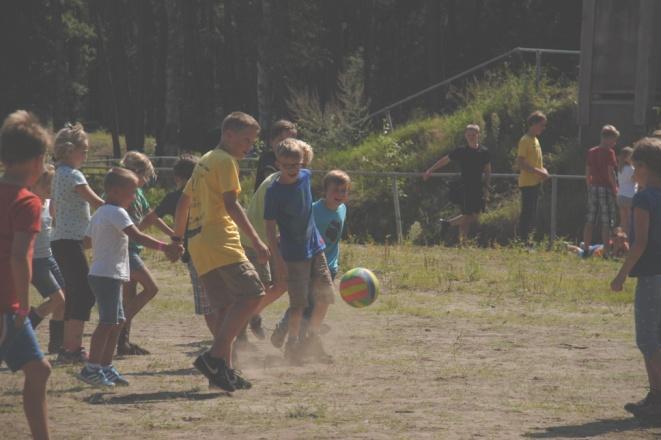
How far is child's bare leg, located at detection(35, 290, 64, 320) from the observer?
30.3 ft

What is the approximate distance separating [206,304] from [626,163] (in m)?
8.19

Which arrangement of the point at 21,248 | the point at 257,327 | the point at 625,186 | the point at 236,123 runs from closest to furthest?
the point at 21,248, the point at 236,123, the point at 257,327, the point at 625,186

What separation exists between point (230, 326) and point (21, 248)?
2.42 m

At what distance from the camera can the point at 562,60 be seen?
35000 mm

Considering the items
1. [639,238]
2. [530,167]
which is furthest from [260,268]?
[530,167]

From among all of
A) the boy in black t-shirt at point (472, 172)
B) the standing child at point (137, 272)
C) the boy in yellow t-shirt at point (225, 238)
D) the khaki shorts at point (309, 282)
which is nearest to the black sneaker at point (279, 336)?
the khaki shorts at point (309, 282)

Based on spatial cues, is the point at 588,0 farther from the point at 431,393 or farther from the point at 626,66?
the point at 431,393

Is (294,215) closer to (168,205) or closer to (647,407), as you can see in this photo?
(168,205)

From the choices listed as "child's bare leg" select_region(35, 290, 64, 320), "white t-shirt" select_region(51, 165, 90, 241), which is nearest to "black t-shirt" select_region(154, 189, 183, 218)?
"white t-shirt" select_region(51, 165, 90, 241)

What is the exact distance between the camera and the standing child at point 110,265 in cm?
805

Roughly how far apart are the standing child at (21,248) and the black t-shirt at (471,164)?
1239 centimetres

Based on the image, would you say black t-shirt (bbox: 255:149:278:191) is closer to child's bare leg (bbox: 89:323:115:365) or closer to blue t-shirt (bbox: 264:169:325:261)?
blue t-shirt (bbox: 264:169:325:261)

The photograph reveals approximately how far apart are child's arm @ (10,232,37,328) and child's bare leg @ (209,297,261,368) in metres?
2.29

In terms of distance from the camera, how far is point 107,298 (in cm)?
812
